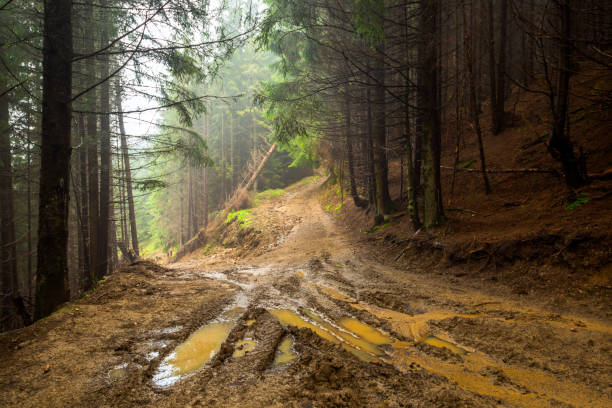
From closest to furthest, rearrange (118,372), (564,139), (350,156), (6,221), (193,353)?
1. (118,372)
2. (193,353)
3. (564,139)
4. (6,221)
5. (350,156)

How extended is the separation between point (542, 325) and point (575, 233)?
234 centimetres

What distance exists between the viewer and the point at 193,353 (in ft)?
9.76

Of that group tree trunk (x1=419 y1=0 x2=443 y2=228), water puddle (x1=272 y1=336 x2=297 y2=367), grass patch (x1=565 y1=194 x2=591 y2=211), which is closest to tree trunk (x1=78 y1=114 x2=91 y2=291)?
water puddle (x1=272 y1=336 x2=297 y2=367)

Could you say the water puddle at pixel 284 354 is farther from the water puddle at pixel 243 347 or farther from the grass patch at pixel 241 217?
the grass patch at pixel 241 217

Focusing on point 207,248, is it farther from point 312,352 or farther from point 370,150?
point 312,352

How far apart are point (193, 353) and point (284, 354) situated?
1.03 m

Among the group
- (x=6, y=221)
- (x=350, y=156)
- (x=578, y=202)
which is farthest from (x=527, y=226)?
(x=6, y=221)

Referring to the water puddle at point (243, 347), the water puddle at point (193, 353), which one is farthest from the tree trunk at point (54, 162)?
the water puddle at point (243, 347)

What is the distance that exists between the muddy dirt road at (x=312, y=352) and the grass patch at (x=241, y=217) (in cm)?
1206

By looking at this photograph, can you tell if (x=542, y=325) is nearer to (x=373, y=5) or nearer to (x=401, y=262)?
(x=401, y=262)

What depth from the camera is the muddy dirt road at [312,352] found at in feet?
6.97

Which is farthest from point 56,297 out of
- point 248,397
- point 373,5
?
point 373,5

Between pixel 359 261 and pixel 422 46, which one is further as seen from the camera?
pixel 359 261

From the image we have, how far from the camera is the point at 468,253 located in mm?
5867
